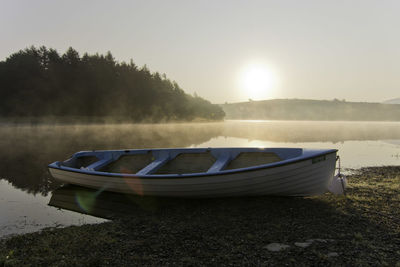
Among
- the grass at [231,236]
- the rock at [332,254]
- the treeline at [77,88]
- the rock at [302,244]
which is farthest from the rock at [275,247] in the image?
the treeline at [77,88]

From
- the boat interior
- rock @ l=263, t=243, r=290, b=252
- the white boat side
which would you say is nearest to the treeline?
the boat interior

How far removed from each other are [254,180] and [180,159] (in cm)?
392

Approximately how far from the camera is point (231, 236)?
20.5 ft

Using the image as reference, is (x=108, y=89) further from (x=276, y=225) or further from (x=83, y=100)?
(x=276, y=225)

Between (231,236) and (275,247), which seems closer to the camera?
(275,247)

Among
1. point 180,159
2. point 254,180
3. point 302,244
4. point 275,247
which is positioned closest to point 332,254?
point 302,244

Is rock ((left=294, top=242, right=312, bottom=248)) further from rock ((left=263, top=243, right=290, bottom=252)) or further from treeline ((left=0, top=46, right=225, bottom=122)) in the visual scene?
treeline ((left=0, top=46, right=225, bottom=122))

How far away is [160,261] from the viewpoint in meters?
5.23

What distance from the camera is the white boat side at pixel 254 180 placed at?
796 centimetres

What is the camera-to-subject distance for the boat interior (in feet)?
32.8

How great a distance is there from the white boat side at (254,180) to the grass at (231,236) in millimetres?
387

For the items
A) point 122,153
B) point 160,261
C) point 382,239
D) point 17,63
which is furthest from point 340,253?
point 17,63

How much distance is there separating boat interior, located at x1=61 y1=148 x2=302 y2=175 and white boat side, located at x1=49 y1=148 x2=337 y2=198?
0.62 metres

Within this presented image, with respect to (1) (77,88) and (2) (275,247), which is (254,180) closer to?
(2) (275,247)
